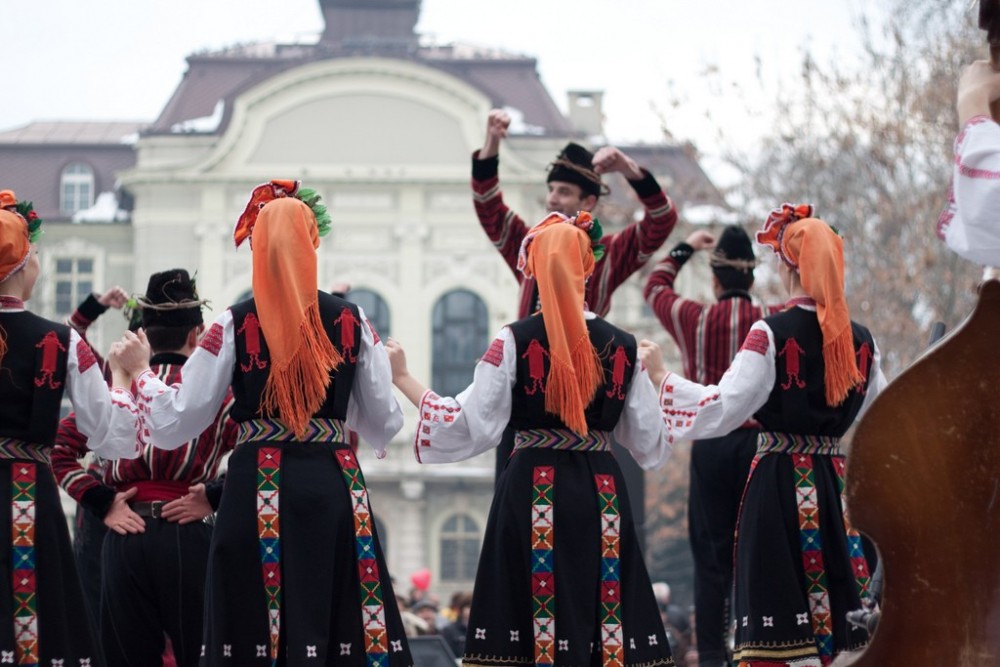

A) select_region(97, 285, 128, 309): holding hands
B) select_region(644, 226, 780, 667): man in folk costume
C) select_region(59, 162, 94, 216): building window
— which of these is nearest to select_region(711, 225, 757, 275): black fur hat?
select_region(644, 226, 780, 667): man in folk costume

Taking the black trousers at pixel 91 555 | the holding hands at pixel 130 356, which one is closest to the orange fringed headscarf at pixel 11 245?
the holding hands at pixel 130 356

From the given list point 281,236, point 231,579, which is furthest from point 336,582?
point 281,236

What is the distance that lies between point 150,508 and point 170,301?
0.75 metres

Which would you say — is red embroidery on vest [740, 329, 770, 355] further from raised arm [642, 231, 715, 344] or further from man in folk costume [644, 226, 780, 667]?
raised arm [642, 231, 715, 344]

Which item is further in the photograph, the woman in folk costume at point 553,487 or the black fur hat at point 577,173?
the black fur hat at point 577,173

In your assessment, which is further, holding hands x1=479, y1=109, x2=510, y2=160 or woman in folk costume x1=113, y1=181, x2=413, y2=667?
holding hands x1=479, y1=109, x2=510, y2=160

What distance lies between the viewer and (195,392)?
5.24 metres

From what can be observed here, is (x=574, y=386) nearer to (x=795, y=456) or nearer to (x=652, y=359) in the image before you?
(x=652, y=359)

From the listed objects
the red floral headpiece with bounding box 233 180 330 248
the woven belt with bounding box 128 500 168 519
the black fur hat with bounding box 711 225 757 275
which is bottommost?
the woven belt with bounding box 128 500 168 519

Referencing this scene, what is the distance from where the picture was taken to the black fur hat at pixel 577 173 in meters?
Answer: 6.88

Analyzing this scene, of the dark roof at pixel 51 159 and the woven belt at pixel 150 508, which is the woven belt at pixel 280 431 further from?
the dark roof at pixel 51 159

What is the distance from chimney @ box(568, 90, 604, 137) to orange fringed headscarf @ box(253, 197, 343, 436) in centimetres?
3590

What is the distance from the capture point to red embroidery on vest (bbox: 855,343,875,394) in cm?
599

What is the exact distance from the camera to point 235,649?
5059mm
